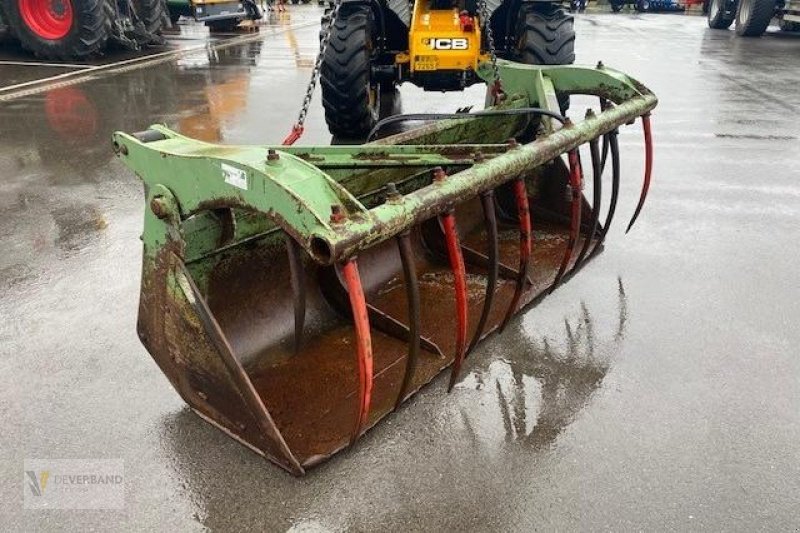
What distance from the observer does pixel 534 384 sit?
9.10 ft

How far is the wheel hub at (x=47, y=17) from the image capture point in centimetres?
1009

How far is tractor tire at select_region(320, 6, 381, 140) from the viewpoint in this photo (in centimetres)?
509

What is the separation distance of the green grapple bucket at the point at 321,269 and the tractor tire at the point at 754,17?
14.4 metres

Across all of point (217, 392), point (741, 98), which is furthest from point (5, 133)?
point (741, 98)

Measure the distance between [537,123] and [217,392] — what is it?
2768 millimetres

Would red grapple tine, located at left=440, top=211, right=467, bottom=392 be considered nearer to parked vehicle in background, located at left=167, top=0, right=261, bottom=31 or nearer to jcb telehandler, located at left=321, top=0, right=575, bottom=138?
jcb telehandler, located at left=321, top=0, right=575, bottom=138

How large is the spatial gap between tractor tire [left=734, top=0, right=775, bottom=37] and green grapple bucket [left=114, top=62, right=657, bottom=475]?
14405 millimetres

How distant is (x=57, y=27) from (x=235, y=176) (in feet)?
33.6

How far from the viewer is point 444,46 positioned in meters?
4.95

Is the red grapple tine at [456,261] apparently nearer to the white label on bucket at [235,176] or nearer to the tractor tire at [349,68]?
the white label on bucket at [235,176]

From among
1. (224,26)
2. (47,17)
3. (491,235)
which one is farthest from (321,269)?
(224,26)

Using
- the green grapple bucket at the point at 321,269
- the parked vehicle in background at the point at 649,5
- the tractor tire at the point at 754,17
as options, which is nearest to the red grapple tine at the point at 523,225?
the green grapple bucket at the point at 321,269

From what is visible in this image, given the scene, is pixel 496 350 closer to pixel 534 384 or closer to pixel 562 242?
pixel 534 384

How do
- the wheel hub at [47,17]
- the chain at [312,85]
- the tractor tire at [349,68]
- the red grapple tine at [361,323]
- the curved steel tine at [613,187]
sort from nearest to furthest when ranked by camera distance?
the red grapple tine at [361,323] < the curved steel tine at [613,187] < the chain at [312,85] < the tractor tire at [349,68] < the wheel hub at [47,17]
